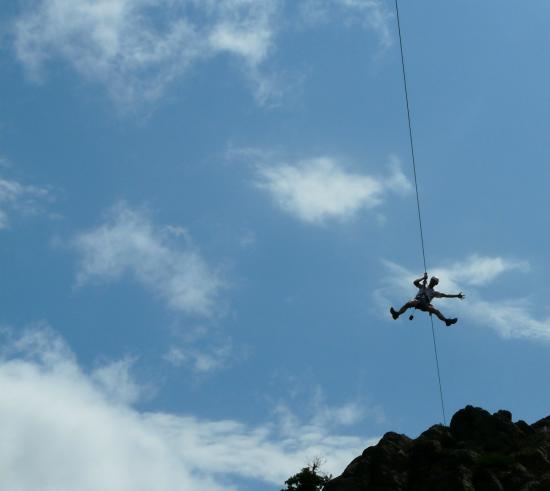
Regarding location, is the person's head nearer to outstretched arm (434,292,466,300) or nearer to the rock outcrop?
outstretched arm (434,292,466,300)

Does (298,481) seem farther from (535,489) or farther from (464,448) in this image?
(535,489)

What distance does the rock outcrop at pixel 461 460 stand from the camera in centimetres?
3616

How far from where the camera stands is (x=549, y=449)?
128 feet

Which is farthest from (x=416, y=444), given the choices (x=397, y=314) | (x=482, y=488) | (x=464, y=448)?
(x=397, y=314)

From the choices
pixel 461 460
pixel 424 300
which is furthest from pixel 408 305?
pixel 461 460

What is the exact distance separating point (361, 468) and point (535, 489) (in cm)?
863

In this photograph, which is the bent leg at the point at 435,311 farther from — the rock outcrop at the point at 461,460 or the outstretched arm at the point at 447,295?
the rock outcrop at the point at 461,460

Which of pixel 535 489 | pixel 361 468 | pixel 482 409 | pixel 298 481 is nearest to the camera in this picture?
pixel 535 489

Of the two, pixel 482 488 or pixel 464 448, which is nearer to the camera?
pixel 482 488

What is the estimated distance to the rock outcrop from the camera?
36156 millimetres

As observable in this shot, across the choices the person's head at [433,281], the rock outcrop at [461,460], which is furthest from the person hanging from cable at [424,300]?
the rock outcrop at [461,460]

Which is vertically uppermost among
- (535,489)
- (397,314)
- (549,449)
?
(397,314)

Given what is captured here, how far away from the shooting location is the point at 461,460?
123ft

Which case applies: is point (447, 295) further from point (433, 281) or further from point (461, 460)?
point (461, 460)
